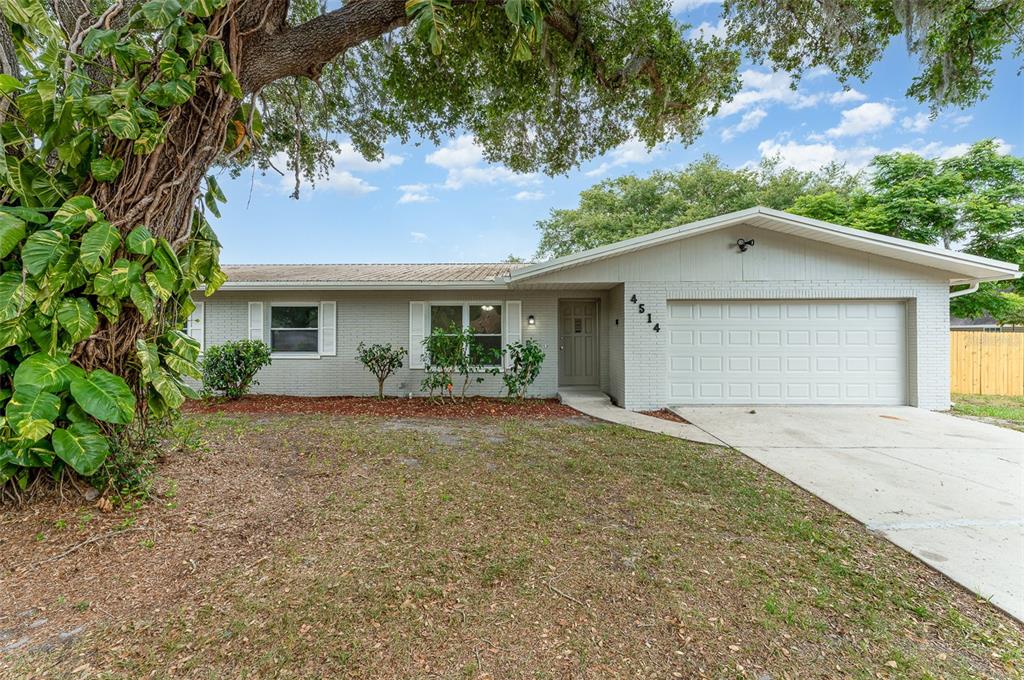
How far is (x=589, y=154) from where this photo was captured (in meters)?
7.11

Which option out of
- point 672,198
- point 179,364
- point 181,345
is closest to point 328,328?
point 181,345

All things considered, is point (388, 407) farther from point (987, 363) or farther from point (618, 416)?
point (987, 363)

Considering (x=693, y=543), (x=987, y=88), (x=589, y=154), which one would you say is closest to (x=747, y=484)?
(x=693, y=543)

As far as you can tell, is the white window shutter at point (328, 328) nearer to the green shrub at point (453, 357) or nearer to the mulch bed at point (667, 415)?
the green shrub at point (453, 357)

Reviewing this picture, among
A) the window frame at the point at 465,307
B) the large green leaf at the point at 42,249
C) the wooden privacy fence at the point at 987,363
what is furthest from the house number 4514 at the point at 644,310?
the large green leaf at the point at 42,249

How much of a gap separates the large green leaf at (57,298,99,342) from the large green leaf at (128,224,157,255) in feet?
1.37

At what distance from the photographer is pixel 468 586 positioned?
2.22 m

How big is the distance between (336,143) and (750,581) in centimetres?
767

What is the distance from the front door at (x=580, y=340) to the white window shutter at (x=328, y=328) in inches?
195

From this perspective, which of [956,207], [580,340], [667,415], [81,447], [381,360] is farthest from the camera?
[956,207]

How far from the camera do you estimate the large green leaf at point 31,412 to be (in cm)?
226

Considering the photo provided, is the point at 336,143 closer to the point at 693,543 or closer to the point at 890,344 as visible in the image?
the point at 693,543

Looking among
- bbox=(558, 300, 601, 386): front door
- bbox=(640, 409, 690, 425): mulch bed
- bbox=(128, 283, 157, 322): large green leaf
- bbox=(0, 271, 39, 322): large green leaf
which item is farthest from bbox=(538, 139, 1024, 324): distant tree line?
bbox=(0, 271, 39, 322): large green leaf

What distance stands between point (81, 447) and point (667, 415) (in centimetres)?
700
